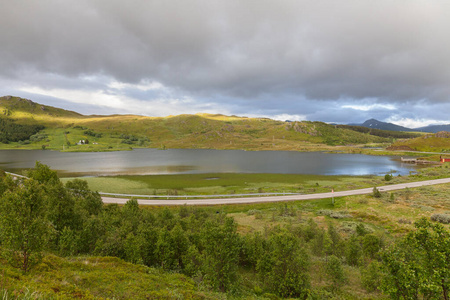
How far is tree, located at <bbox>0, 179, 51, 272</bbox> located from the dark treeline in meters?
0.05

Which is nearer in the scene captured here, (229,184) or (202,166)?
(229,184)

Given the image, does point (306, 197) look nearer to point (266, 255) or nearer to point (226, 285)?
point (266, 255)

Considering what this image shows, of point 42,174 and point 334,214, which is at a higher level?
point 42,174

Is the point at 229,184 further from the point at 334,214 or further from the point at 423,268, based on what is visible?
the point at 423,268

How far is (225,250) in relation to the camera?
1758cm

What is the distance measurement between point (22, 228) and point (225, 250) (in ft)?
45.0

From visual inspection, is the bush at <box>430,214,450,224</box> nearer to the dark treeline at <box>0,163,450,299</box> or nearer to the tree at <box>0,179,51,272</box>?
the dark treeline at <box>0,163,450,299</box>

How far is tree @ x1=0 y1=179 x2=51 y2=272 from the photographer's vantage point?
12078 millimetres

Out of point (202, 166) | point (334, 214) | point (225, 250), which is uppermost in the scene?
point (225, 250)

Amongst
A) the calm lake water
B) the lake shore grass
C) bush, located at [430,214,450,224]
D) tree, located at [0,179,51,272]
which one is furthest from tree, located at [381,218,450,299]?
the calm lake water

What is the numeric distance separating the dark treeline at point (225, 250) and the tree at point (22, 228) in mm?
46

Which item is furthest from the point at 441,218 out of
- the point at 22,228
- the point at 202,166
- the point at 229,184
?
the point at 202,166

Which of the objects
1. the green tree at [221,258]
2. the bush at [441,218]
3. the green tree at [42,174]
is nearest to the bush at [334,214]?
the bush at [441,218]

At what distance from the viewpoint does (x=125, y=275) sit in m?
15.3
